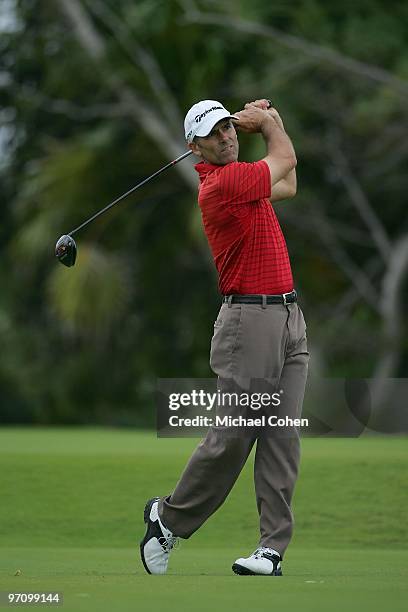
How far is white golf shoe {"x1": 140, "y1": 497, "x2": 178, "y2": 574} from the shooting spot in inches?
210

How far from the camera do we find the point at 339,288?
829 inches

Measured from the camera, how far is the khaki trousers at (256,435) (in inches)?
209

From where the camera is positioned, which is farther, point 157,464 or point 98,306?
point 98,306

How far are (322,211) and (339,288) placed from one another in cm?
136

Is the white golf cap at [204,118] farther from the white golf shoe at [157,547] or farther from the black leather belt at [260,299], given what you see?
the white golf shoe at [157,547]

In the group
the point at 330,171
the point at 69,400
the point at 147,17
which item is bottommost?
the point at 69,400

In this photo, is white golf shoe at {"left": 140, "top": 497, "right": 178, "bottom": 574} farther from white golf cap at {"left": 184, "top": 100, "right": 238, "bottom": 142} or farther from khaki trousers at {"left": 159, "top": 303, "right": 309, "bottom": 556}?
white golf cap at {"left": 184, "top": 100, "right": 238, "bottom": 142}

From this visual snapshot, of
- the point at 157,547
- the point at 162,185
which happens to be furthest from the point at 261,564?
the point at 162,185

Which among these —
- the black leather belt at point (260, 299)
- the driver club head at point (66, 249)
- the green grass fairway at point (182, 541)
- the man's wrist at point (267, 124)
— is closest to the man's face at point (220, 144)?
the man's wrist at point (267, 124)

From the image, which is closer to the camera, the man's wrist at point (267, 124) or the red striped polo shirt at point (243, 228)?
the red striped polo shirt at point (243, 228)

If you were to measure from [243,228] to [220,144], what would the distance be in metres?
0.30

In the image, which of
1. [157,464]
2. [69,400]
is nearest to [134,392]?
[69,400]

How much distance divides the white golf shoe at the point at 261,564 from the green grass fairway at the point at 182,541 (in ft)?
0.21

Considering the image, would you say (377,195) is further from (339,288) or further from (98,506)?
(98,506)
